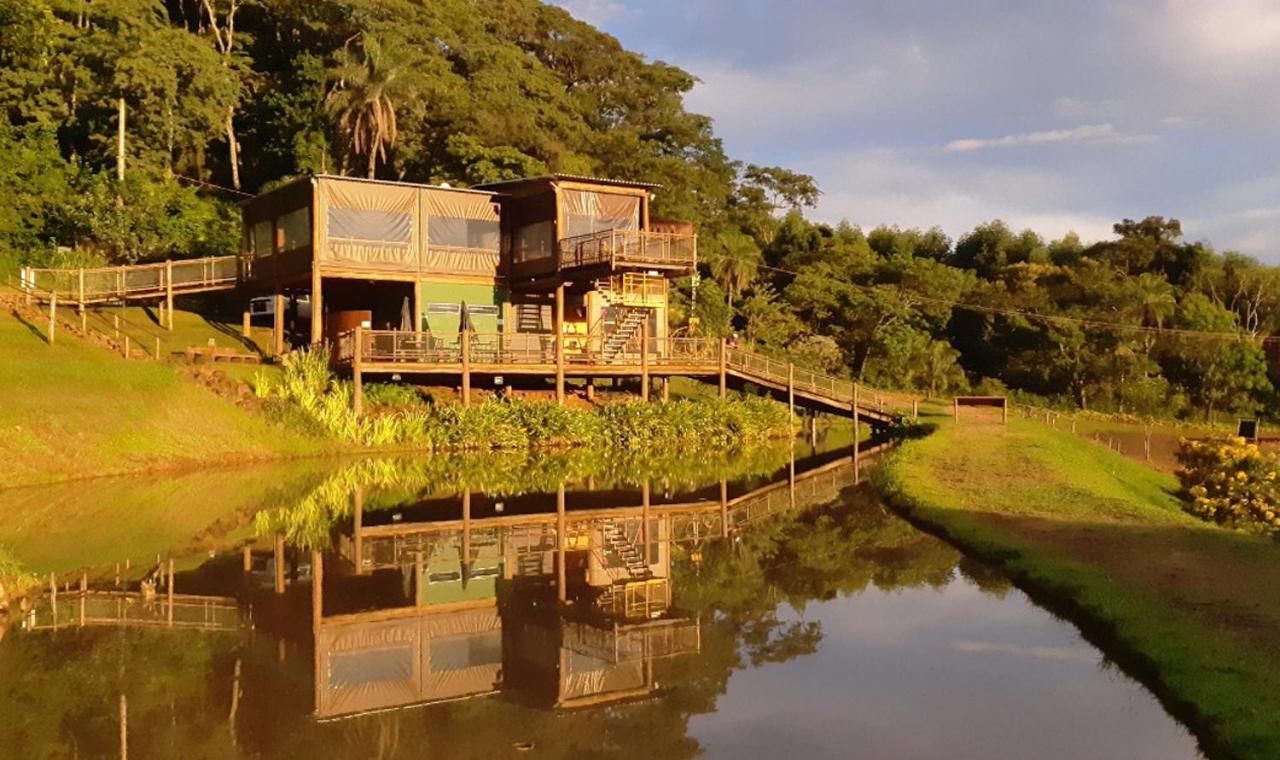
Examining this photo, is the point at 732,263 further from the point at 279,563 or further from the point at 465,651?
the point at 465,651

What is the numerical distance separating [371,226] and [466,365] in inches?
237

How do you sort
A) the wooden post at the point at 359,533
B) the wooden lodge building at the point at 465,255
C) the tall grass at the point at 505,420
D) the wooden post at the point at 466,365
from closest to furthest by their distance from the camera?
1. the wooden post at the point at 359,533
2. the tall grass at the point at 505,420
3. the wooden post at the point at 466,365
4. the wooden lodge building at the point at 465,255

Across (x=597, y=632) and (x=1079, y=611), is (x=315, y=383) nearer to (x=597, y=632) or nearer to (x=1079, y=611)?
(x=597, y=632)

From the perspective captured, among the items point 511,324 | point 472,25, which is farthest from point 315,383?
point 472,25

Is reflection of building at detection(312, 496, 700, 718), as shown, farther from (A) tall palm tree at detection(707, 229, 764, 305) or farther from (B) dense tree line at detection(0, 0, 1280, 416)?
(A) tall palm tree at detection(707, 229, 764, 305)

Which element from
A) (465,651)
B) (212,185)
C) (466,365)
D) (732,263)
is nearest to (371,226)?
(466,365)

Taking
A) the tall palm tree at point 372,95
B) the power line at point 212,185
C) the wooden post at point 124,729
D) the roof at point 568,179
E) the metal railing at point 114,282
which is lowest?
the wooden post at point 124,729

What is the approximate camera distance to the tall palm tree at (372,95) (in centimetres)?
4494

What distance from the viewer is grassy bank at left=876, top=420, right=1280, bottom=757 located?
31.7 ft

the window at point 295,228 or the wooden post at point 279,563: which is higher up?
the window at point 295,228

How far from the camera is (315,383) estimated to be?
3009cm

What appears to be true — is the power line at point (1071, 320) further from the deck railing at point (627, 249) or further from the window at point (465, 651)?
the window at point (465, 651)

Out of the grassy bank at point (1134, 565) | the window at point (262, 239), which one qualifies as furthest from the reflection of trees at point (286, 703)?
the window at point (262, 239)

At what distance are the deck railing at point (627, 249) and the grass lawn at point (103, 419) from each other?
10167 mm
